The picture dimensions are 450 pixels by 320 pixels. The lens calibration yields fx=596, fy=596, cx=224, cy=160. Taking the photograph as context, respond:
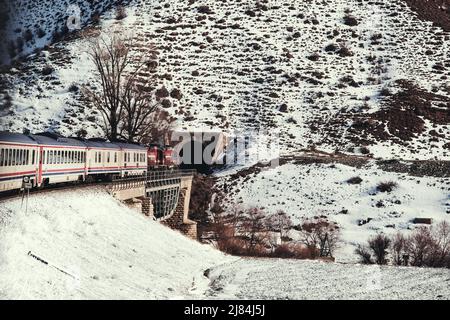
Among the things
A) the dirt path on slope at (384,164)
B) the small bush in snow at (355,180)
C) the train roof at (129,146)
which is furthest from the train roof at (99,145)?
the small bush in snow at (355,180)

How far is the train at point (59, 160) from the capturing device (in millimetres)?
20797

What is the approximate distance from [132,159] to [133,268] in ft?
70.3

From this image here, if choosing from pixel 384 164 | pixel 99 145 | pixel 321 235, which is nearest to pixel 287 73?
pixel 384 164

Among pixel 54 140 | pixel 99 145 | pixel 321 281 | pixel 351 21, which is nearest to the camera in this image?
pixel 321 281

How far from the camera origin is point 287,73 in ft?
290

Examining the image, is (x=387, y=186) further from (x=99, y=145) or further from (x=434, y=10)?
(x=434, y=10)

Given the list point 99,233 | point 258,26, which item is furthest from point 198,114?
point 99,233

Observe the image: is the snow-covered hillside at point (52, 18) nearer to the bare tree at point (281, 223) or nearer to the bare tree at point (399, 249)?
the bare tree at point (281, 223)

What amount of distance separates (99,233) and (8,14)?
17966 millimetres

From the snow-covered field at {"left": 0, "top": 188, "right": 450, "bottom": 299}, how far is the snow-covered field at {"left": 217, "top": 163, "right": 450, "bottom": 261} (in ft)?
42.8
